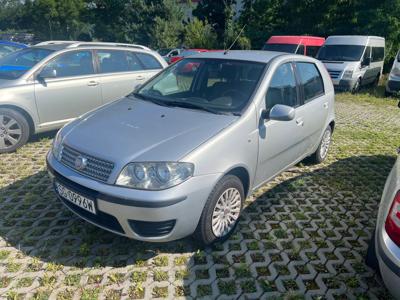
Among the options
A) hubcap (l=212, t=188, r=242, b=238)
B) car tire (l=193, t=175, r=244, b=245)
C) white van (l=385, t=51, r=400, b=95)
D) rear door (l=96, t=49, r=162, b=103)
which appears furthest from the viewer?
white van (l=385, t=51, r=400, b=95)

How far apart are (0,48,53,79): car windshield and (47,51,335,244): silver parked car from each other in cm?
250

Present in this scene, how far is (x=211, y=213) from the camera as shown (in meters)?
2.84

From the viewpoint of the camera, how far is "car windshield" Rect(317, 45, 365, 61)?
12.8 meters

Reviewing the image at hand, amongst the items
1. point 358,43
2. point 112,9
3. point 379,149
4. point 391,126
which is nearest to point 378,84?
point 358,43

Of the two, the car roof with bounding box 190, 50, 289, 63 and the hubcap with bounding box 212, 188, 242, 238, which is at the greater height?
the car roof with bounding box 190, 50, 289, 63

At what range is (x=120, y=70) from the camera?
625cm

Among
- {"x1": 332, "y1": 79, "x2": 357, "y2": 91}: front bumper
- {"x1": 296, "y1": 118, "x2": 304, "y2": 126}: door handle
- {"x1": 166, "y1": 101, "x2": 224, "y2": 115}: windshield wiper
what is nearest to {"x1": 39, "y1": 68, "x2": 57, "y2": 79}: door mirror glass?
{"x1": 166, "y1": 101, "x2": 224, "y2": 115}: windshield wiper

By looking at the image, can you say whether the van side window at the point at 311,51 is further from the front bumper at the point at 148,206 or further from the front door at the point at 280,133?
the front bumper at the point at 148,206

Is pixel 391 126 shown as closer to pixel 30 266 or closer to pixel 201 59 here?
pixel 201 59

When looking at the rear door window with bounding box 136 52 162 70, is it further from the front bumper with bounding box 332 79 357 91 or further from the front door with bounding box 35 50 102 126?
the front bumper with bounding box 332 79 357 91

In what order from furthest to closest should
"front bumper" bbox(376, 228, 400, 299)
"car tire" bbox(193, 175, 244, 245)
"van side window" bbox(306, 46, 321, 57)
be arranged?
1. "van side window" bbox(306, 46, 321, 57)
2. "car tire" bbox(193, 175, 244, 245)
3. "front bumper" bbox(376, 228, 400, 299)

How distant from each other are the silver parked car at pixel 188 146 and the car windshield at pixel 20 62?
2.50m

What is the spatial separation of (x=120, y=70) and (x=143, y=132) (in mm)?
3712

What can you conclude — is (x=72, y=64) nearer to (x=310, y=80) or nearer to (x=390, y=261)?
(x=310, y=80)
